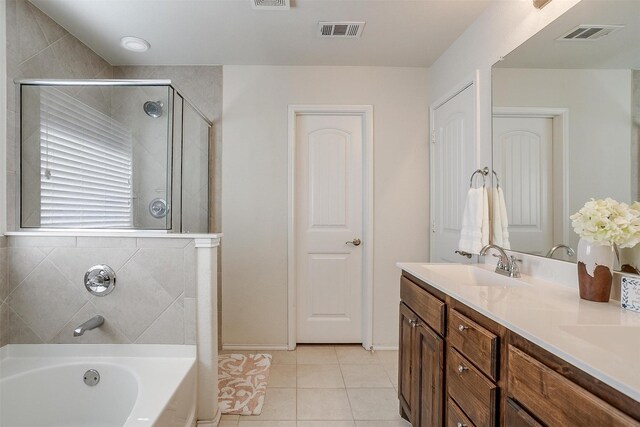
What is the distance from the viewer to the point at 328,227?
2818 millimetres

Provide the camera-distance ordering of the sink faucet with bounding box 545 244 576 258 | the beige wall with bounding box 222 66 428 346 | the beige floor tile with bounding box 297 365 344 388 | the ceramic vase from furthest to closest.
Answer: the beige wall with bounding box 222 66 428 346, the beige floor tile with bounding box 297 365 344 388, the sink faucet with bounding box 545 244 576 258, the ceramic vase

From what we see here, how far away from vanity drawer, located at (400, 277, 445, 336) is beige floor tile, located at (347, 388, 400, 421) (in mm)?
720

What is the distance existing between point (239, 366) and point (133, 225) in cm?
134

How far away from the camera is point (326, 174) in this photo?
9.18 ft

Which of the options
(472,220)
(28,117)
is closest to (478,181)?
(472,220)

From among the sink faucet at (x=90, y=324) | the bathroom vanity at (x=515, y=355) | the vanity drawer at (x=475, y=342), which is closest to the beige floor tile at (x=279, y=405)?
the bathroom vanity at (x=515, y=355)

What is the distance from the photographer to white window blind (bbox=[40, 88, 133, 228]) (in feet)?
6.07

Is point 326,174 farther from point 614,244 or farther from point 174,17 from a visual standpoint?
point 614,244

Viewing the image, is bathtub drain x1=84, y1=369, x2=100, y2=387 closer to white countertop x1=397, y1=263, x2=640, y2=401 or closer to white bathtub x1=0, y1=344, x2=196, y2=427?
white bathtub x1=0, y1=344, x2=196, y2=427

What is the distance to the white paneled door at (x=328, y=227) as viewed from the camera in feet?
9.18

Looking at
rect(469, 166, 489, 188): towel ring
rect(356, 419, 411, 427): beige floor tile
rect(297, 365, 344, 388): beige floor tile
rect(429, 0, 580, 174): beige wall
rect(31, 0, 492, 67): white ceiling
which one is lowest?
rect(356, 419, 411, 427): beige floor tile

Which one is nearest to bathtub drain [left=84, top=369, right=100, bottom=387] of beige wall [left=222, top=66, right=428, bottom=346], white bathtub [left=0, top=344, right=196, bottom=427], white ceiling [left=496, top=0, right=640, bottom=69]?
white bathtub [left=0, top=344, right=196, bottom=427]

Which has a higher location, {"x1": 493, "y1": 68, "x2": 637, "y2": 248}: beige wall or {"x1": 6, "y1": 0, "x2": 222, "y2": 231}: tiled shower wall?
{"x1": 6, "y1": 0, "x2": 222, "y2": 231}: tiled shower wall

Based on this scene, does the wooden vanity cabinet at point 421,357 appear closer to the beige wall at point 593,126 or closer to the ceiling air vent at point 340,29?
the beige wall at point 593,126
